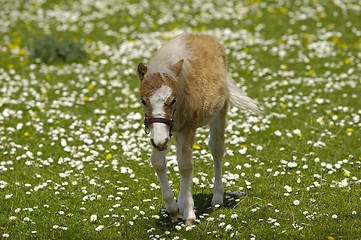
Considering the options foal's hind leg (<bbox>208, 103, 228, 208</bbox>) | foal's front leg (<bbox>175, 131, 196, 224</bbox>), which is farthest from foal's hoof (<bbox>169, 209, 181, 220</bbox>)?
foal's hind leg (<bbox>208, 103, 228, 208</bbox>)

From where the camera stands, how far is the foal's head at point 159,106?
225 inches

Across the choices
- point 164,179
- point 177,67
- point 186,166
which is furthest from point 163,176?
point 177,67

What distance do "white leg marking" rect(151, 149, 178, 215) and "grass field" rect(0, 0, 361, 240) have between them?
0.93 ft

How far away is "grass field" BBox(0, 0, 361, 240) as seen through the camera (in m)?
6.88

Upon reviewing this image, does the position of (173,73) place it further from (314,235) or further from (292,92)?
(292,92)

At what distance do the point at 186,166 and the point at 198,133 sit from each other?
4.02 meters

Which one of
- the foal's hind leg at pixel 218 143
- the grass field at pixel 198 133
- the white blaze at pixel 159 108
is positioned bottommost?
the grass field at pixel 198 133

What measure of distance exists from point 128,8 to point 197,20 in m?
3.61

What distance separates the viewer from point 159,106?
576 cm

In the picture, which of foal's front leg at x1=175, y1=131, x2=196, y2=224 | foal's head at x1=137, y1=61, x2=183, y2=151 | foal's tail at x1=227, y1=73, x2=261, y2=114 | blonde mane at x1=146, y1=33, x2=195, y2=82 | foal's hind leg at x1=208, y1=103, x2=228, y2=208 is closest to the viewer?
foal's head at x1=137, y1=61, x2=183, y2=151

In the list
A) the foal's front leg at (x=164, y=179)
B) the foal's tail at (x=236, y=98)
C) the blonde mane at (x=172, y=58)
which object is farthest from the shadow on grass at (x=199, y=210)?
the blonde mane at (x=172, y=58)

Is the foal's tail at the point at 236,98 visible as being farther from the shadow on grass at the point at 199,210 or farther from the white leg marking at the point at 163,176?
the white leg marking at the point at 163,176

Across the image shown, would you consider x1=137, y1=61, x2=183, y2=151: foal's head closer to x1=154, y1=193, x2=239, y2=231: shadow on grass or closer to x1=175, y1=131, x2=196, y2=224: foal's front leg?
x1=175, y1=131, x2=196, y2=224: foal's front leg

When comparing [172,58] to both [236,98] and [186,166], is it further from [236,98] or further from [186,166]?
[236,98]
